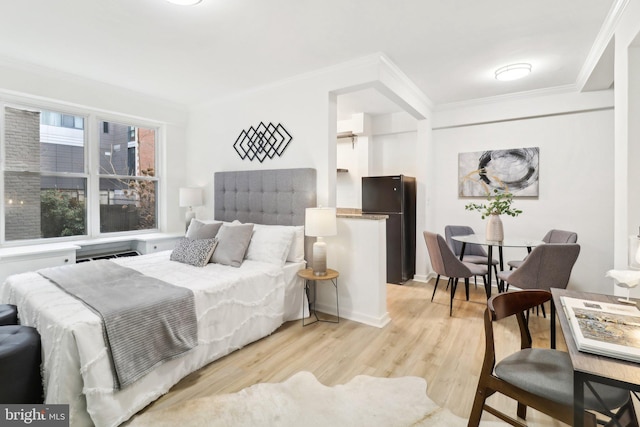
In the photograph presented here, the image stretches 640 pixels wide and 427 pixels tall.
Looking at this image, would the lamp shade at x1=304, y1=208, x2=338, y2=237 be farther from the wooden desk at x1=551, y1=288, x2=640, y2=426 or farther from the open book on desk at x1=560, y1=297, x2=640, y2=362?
the wooden desk at x1=551, y1=288, x2=640, y2=426

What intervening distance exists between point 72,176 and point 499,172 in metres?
5.48

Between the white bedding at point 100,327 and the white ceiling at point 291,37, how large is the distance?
1977 mm

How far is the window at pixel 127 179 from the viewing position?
13.5 feet

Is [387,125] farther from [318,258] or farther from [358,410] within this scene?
[358,410]

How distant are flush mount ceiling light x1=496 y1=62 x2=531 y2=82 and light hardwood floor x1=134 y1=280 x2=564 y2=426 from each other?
2516 mm

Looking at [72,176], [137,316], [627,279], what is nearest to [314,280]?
[137,316]

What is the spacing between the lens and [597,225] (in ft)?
11.9

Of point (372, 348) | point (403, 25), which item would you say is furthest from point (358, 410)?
point (403, 25)

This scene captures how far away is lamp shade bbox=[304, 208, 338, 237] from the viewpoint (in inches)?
112

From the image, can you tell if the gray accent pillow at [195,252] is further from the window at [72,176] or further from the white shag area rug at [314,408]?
the window at [72,176]

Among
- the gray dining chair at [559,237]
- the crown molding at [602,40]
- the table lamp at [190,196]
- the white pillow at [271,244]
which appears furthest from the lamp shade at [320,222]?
the crown molding at [602,40]

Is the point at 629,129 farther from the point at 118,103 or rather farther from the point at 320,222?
the point at 118,103

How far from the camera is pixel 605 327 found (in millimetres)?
1171

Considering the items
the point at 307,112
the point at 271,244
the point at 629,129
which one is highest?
the point at 307,112
